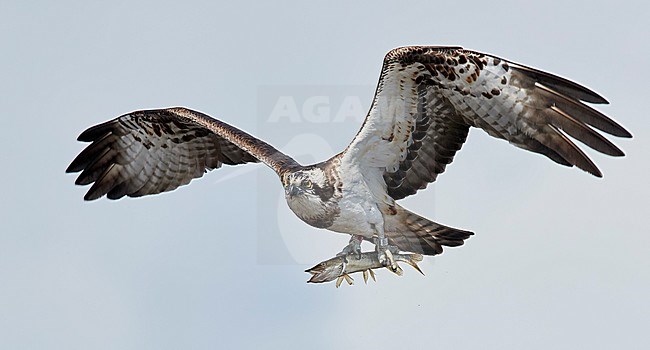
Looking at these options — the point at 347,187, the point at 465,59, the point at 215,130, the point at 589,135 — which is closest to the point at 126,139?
the point at 215,130

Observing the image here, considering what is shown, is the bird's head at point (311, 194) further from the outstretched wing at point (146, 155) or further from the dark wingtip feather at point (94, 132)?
the dark wingtip feather at point (94, 132)

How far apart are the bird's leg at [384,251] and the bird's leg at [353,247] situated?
10.2 inches

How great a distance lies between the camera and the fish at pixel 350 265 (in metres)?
12.0

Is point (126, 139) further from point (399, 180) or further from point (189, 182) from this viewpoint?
point (399, 180)

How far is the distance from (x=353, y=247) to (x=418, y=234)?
83 cm

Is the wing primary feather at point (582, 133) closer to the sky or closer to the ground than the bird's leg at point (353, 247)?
closer to the sky

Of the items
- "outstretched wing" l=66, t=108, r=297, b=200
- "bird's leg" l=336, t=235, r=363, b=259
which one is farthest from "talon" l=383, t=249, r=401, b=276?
"outstretched wing" l=66, t=108, r=297, b=200

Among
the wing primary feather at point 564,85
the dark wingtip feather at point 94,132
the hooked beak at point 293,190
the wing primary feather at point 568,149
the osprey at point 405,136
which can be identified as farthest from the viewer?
the dark wingtip feather at point 94,132

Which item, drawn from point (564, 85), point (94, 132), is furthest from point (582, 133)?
point (94, 132)

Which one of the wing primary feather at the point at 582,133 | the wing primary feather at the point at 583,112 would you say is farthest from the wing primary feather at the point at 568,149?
the wing primary feather at the point at 583,112

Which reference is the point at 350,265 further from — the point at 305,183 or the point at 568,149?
the point at 568,149

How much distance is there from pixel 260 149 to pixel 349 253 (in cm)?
171

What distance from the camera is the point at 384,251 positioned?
39.6 feet

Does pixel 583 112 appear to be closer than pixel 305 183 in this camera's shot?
Yes
